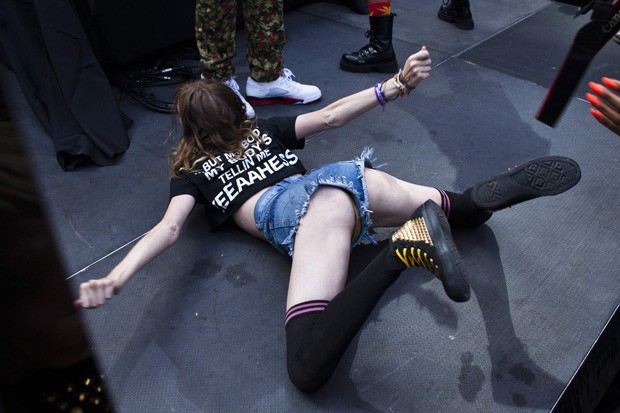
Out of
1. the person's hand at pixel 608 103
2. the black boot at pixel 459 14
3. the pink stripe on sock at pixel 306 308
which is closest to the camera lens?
the person's hand at pixel 608 103

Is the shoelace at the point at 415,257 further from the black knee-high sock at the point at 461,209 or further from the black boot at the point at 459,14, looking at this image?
the black boot at the point at 459,14

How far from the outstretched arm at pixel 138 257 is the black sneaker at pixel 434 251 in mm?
619

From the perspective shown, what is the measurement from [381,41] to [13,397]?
2.66 metres

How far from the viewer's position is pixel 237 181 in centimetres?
161

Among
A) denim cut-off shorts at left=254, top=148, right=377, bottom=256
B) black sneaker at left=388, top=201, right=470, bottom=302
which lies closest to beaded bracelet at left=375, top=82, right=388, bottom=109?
denim cut-off shorts at left=254, top=148, right=377, bottom=256

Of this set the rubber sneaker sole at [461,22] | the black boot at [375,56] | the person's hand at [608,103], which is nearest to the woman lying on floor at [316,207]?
the person's hand at [608,103]

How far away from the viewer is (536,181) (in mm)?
1458

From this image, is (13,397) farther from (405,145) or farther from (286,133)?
(405,145)

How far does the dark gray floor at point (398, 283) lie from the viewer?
136 centimetres

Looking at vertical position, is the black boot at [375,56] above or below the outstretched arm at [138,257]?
below

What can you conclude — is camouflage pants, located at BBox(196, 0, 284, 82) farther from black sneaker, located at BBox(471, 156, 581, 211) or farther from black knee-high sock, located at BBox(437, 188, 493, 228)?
black sneaker, located at BBox(471, 156, 581, 211)

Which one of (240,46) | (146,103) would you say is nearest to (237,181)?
(146,103)

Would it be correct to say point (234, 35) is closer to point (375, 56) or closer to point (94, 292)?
point (375, 56)

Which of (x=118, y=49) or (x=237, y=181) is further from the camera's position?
(x=118, y=49)
